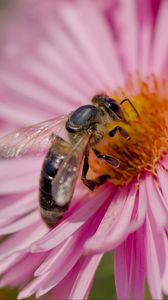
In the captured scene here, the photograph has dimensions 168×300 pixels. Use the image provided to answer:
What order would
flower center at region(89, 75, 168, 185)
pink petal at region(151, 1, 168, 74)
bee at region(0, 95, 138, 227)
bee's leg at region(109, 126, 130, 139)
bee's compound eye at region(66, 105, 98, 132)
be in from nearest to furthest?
bee at region(0, 95, 138, 227), bee's compound eye at region(66, 105, 98, 132), bee's leg at region(109, 126, 130, 139), flower center at region(89, 75, 168, 185), pink petal at region(151, 1, 168, 74)

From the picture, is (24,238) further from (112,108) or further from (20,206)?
(112,108)

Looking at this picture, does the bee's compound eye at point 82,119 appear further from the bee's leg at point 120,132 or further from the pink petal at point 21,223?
the pink petal at point 21,223

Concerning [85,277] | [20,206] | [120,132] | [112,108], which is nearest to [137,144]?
[120,132]

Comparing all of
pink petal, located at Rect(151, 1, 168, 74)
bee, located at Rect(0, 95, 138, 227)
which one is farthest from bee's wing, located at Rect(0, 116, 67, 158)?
pink petal, located at Rect(151, 1, 168, 74)

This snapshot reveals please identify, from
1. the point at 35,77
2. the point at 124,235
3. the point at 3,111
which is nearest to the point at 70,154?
the point at 124,235

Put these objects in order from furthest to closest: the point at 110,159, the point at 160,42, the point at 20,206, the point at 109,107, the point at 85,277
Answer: the point at 160,42, the point at 20,206, the point at 110,159, the point at 109,107, the point at 85,277

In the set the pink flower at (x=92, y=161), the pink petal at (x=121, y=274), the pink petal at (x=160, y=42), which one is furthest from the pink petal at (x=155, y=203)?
the pink petal at (x=160, y=42)

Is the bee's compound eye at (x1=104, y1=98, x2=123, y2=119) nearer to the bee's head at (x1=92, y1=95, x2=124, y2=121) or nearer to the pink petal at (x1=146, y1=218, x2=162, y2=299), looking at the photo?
the bee's head at (x1=92, y1=95, x2=124, y2=121)
